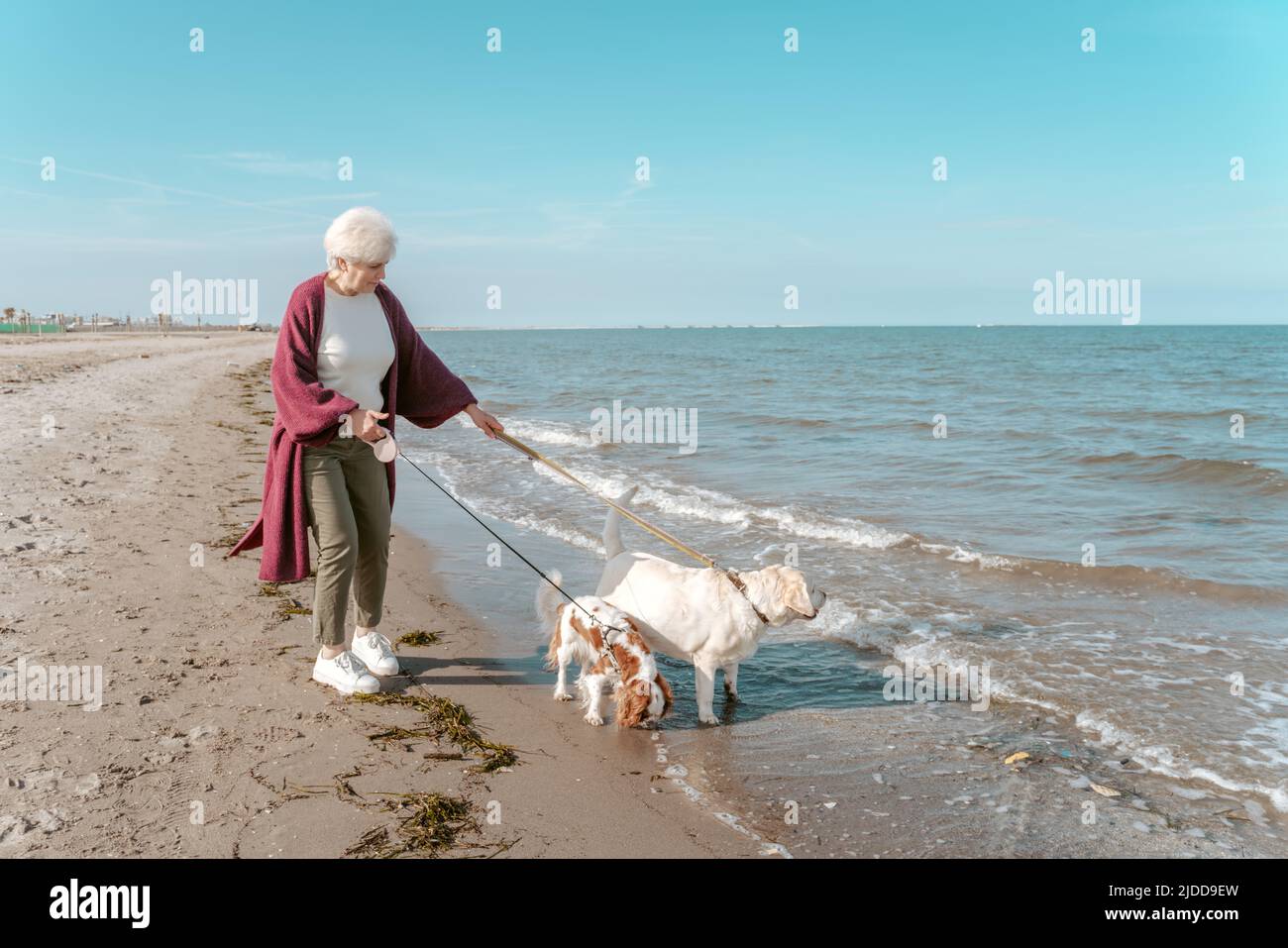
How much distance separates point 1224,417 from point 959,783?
68.2 ft

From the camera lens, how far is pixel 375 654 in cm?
544

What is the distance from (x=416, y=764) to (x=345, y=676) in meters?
0.97

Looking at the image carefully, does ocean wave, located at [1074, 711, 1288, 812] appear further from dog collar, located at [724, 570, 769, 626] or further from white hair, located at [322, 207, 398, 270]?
white hair, located at [322, 207, 398, 270]

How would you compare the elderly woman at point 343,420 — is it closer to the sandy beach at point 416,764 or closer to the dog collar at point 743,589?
the sandy beach at point 416,764

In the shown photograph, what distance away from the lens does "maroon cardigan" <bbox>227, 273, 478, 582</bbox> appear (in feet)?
14.8

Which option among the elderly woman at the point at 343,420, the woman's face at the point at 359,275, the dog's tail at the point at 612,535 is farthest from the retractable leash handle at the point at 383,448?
the dog's tail at the point at 612,535

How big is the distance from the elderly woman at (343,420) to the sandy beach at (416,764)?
0.65 meters

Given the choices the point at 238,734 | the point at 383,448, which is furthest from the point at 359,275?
the point at 238,734

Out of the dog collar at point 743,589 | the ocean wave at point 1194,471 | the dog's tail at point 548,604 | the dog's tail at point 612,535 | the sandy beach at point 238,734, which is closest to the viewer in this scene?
the sandy beach at point 238,734

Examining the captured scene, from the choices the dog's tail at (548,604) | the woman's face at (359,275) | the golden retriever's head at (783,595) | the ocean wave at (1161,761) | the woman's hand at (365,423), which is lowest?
the ocean wave at (1161,761)

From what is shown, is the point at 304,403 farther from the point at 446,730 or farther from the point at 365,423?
the point at 446,730

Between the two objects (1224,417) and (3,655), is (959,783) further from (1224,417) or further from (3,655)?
(1224,417)

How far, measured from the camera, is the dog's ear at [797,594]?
5180 mm
